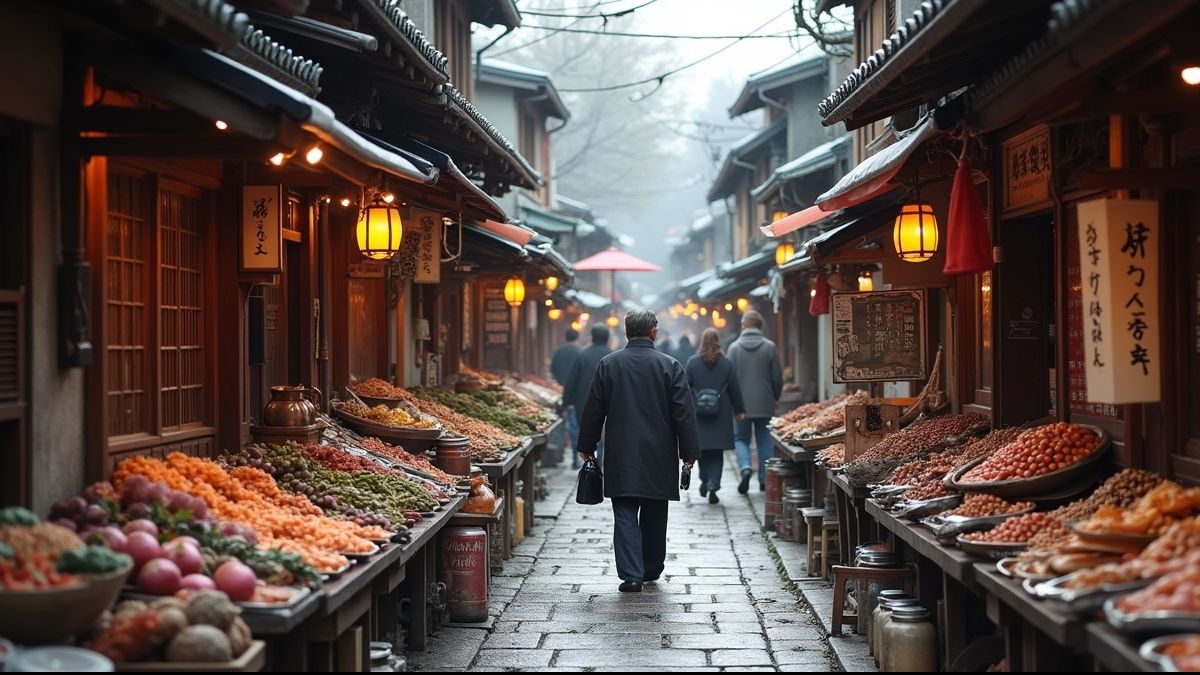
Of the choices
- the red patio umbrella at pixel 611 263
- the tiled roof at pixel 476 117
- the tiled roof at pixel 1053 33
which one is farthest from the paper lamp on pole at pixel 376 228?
the red patio umbrella at pixel 611 263

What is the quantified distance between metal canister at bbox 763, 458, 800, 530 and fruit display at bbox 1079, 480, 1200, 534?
1034 centimetres

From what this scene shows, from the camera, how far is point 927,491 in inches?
402

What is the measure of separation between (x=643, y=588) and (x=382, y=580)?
14.8ft

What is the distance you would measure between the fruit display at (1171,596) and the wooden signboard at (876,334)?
8630 mm

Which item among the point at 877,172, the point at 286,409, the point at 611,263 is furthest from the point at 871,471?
the point at 611,263

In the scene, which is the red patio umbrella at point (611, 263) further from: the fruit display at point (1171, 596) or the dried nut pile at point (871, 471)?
the fruit display at point (1171, 596)

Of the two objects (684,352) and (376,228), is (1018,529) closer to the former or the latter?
(376,228)

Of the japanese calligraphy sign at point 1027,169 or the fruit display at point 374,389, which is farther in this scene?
the fruit display at point 374,389

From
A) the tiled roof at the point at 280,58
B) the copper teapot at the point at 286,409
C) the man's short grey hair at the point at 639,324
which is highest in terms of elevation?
the tiled roof at the point at 280,58

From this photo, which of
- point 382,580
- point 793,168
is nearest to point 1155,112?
point 382,580

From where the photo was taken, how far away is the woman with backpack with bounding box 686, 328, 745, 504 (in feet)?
68.5

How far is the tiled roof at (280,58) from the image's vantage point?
8.71 m

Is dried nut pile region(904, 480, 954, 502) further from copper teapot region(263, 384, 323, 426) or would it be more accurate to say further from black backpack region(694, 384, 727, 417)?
black backpack region(694, 384, 727, 417)

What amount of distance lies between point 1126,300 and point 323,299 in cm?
819
